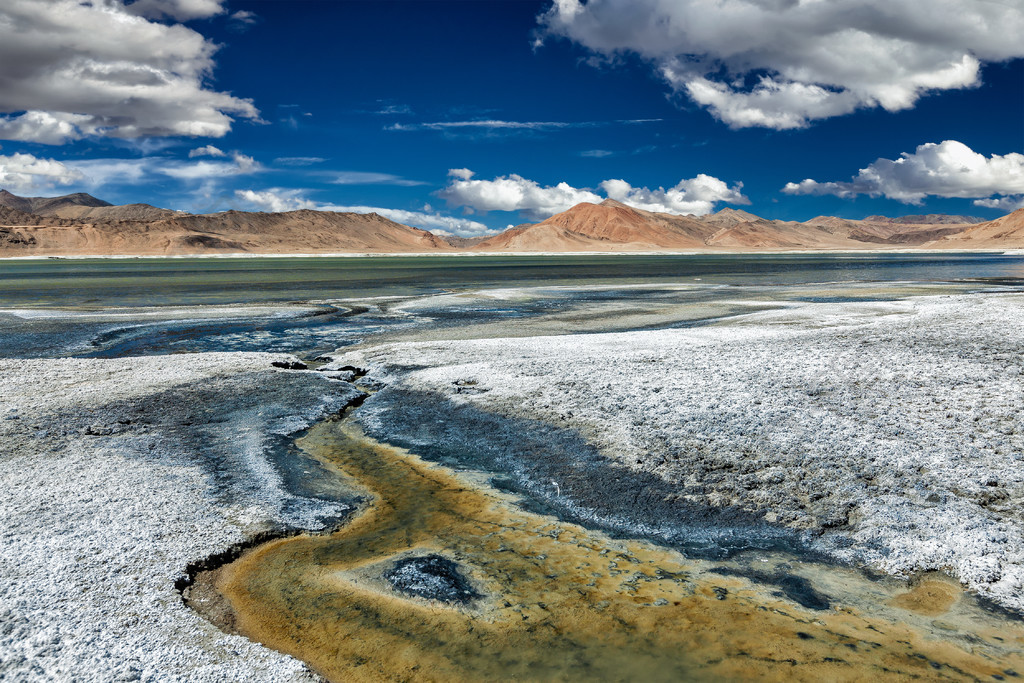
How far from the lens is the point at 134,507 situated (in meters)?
5.67

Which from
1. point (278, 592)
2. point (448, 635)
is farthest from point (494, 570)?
point (278, 592)

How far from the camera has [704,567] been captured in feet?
16.2

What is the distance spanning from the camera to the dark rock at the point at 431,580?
14.9 ft

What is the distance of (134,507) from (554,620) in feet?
12.5

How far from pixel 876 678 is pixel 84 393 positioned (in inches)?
408

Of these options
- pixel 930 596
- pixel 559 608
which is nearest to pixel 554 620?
pixel 559 608

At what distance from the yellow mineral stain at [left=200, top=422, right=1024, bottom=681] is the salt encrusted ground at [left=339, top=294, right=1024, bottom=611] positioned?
0.92 m

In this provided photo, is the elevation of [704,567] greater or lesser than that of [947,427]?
lesser

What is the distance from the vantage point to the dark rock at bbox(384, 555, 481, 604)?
453cm

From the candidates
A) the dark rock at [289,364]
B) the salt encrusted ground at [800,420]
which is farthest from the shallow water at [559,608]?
the dark rock at [289,364]

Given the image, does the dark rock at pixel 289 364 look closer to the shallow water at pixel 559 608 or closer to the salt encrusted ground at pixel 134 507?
the salt encrusted ground at pixel 134 507

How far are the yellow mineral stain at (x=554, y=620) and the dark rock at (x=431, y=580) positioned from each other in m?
0.08

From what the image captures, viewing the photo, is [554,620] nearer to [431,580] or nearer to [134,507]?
[431,580]

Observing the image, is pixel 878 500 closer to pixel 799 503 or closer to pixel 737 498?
pixel 799 503
